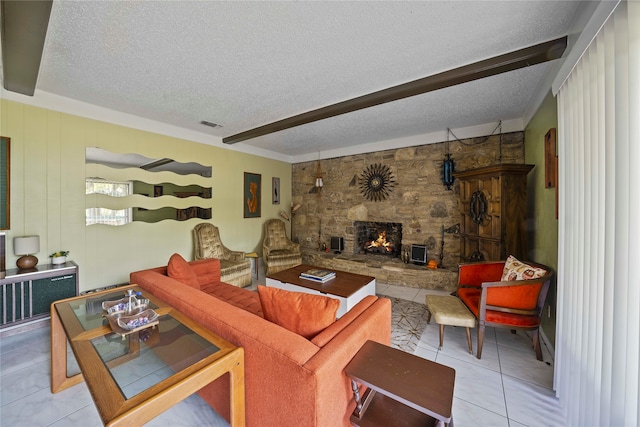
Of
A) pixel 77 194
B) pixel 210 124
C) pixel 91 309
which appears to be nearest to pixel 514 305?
pixel 91 309

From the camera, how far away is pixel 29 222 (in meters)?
2.67

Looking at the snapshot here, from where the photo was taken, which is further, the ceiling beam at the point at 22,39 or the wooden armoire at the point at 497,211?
the wooden armoire at the point at 497,211

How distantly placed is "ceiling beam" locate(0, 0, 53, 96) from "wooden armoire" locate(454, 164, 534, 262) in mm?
4260

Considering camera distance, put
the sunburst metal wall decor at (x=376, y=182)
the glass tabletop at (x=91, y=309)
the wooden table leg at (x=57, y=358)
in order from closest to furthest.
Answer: the glass tabletop at (x=91, y=309) < the wooden table leg at (x=57, y=358) < the sunburst metal wall decor at (x=376, y=182)

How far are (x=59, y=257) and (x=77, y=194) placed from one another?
0.80 m

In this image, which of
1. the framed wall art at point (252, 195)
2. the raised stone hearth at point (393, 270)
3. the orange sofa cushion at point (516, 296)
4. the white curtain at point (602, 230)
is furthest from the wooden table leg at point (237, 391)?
the framed wall art at point (252, 195)

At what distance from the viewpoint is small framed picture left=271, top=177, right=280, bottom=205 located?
5.68 m

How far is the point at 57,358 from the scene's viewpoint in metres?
1.78

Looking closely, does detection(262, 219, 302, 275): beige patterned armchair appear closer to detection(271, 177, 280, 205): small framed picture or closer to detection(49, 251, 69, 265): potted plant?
detection(271, 177, 280, 205): small framed picture

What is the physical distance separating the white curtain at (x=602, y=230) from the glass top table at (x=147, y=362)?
184cm

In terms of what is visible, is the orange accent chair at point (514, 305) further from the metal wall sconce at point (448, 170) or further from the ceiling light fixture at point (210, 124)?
the ceiling light fixture at point (210, 124)

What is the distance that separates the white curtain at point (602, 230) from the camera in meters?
1.06

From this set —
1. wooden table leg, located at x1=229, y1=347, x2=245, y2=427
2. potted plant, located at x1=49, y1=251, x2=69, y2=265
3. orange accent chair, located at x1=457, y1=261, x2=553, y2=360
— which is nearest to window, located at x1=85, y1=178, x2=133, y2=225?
potted plant, located at x1=49, y1=251, x2=69, y2=265

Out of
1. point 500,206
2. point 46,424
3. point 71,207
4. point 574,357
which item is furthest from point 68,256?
point 500,206
